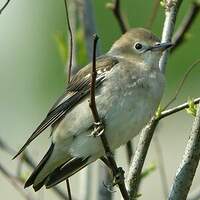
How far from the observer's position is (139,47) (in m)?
6.13

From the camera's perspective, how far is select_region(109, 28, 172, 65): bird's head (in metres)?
5.94

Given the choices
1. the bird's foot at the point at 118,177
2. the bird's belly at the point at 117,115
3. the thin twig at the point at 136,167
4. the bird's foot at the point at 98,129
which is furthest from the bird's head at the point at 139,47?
the bird's foot at the point at 118,177

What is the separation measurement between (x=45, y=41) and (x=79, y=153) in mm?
11774

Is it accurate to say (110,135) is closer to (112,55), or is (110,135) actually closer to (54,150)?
(54,150)

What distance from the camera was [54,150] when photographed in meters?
5.72

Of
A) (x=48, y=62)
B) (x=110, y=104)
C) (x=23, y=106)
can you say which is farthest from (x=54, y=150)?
(x=48, y=62)

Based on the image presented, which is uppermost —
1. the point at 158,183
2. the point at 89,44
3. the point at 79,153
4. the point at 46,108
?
the point at 89,44

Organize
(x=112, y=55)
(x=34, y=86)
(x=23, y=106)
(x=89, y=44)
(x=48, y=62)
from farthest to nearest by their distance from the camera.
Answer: (x=48, y=62) < (x=34, y=86) < (x=23, y=106) < (x=112, y=55) < (x=89, y=44)

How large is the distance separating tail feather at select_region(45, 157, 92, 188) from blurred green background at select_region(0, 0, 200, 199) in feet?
15.7

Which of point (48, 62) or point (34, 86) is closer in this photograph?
point (34, 86)

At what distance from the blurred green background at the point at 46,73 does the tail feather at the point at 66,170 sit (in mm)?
4800

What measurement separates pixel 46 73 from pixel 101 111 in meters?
10.9

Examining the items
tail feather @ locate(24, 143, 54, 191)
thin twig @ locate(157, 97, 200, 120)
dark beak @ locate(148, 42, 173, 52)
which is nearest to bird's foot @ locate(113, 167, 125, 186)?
thin twig @ locate(157, 97, 200, 120)

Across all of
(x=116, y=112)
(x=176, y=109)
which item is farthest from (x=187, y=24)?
(x=176, y=109)
